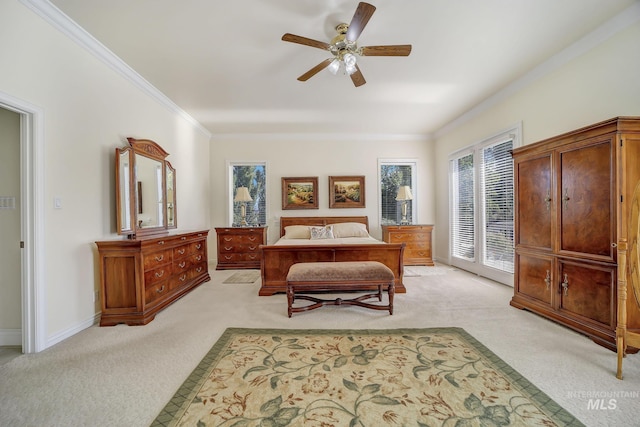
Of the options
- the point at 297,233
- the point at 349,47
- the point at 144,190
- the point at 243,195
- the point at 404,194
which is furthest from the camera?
the point at 404,194

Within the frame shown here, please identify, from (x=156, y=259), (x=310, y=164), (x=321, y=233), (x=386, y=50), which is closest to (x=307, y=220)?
(x=321, y=233)

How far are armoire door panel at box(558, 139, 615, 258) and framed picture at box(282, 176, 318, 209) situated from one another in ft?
14.6

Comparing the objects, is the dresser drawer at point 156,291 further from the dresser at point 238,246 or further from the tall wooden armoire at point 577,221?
the tall wooden armoire at point 577,221

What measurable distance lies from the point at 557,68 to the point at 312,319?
427cm

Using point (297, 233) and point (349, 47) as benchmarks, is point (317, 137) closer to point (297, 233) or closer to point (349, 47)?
point (297, 233)

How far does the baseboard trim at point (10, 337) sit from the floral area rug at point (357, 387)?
6.13ft

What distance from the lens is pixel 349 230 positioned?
5605 millimetres

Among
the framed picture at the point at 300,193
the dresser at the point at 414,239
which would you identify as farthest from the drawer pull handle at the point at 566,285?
the framed picture at the point at 300,193

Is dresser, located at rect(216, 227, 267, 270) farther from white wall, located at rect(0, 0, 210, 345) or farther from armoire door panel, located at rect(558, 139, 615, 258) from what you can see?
armoire door panel, located at rect(558, 139, 615, 258)

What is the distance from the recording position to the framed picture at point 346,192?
629cm

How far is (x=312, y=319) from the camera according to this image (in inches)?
117

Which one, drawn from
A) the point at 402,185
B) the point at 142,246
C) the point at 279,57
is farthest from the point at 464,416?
the point at 402,185

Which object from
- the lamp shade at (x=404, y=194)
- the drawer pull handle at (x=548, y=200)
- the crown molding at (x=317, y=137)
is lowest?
the drawer pull handle at (x=548, y=200)

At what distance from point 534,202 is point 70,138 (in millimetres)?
5016
